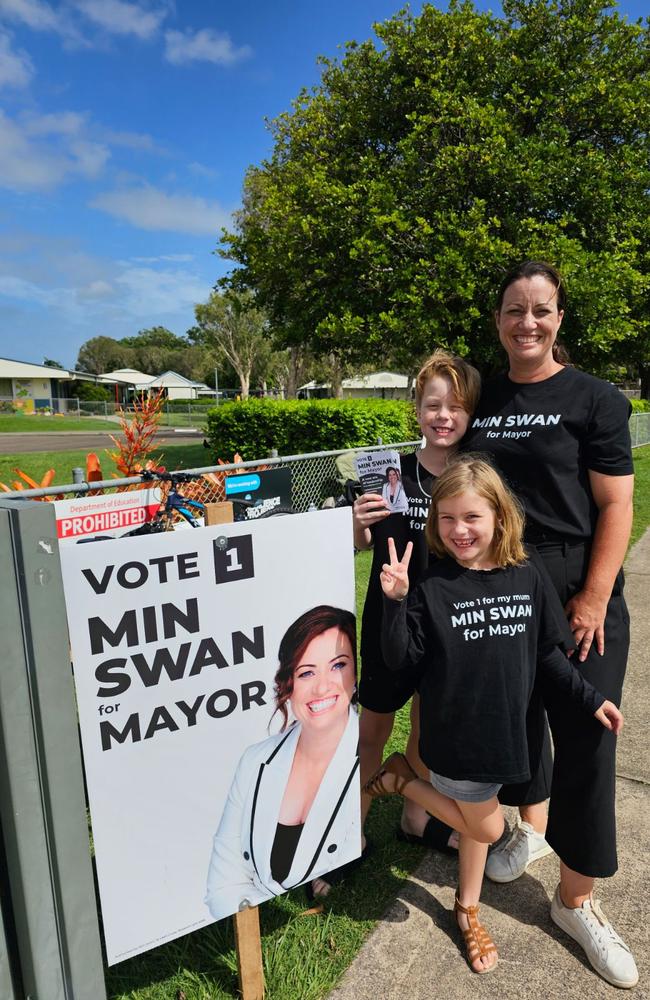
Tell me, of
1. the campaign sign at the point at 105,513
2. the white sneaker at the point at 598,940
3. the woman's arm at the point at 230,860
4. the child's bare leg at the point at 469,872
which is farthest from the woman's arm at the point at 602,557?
the campaign sign at the point at 105,513

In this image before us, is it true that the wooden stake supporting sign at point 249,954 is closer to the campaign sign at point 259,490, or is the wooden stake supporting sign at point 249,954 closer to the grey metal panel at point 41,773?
the grey metal panel at point 41,773

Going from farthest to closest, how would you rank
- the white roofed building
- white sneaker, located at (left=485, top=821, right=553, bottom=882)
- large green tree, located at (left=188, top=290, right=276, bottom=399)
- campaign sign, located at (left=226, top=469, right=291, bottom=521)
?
1. the white roofed building
2. large green tree, located at (left=188, top=290, right=276, bottom=399)
3. campaign sign, located at (left=226, top=469, right=291, bottom=521)
4. white sneaker, located at (left=485, top=821, right=553, bottom=882)

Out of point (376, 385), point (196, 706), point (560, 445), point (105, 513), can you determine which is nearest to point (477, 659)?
point (560, 445)

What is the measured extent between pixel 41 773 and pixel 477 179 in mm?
13087

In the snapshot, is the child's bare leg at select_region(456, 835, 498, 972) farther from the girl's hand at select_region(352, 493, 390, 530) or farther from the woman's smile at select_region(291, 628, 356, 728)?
the girl's hand at select_region(352, 493, 390, 530)

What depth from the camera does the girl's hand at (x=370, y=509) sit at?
222 cm

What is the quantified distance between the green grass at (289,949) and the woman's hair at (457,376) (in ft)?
6.01

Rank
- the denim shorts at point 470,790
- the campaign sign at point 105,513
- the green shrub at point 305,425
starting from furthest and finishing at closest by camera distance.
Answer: the green shrub at point 305,425
the campaign sign at point 105,513
the denim shorts at point 470,790

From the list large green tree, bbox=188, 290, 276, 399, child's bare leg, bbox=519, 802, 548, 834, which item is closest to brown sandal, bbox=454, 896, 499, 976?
child's bare leg, bbox=519, 802, 548, 834

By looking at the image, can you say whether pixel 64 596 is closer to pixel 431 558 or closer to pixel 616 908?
pixel 431 558

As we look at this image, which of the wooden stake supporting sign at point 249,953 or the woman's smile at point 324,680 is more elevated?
the woman's smile at point 324,680

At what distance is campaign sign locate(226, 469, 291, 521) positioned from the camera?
15.5 feet

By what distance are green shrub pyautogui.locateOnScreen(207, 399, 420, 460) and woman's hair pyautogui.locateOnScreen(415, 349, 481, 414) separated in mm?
9098

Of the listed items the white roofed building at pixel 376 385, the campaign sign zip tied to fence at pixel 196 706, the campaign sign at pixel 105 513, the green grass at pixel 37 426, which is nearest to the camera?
the campaign sign zip tied to fence at pixel 196 706
